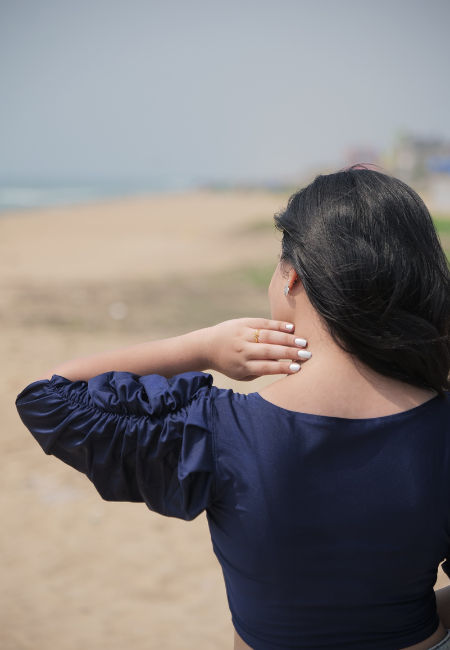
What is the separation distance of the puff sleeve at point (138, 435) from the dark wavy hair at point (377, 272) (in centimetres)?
31

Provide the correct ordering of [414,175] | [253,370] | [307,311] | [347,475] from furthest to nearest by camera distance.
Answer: [414,175]
[253,370]
[307,311]
[347,475]

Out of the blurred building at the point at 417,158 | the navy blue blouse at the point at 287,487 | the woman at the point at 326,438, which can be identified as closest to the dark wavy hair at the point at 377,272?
the woman at the point at 326,438

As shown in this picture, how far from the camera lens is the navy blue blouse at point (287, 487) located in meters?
1.08

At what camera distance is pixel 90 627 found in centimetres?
277

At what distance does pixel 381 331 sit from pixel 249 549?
1.56ft

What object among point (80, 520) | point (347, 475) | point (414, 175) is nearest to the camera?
point (347, 475)

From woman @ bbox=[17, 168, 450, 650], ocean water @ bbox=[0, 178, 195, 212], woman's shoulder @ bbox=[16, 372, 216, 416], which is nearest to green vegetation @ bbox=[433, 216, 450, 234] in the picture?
woman @ bbox=[17, 168, 450, 650]

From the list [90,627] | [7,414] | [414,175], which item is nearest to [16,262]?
[7,414]

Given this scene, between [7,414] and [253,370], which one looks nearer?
[253,370]

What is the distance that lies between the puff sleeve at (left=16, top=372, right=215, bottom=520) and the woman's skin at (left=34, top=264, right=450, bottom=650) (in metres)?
0.14

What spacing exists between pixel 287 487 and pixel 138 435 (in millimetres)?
298

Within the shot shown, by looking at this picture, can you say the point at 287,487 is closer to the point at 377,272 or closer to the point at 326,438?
the point at 326,438

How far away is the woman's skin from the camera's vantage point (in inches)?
42.8

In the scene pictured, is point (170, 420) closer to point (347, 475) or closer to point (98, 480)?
point (98, 480)
